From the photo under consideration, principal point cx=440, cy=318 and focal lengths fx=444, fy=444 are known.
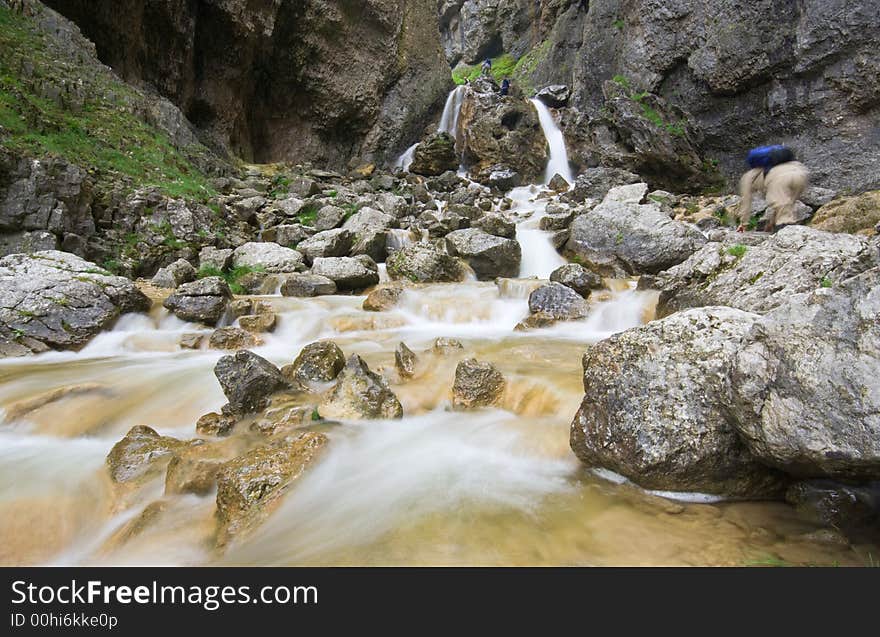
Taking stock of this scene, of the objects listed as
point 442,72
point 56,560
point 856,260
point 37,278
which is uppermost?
point 442,72

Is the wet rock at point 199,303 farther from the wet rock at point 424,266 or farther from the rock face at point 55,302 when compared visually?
the wet rock at point 424,266

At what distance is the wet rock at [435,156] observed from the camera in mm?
21453

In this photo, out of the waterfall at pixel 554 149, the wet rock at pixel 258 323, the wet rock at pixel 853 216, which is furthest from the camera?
the waterfall at pixel 554 149

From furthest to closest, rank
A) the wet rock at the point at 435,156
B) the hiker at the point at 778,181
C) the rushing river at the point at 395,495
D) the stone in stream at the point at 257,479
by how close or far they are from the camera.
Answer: the wet rock at the point at 435,156, the hiker at the point at 778,181, the stone in stream at the point at 257,479, the rushing river at the point at 395,495

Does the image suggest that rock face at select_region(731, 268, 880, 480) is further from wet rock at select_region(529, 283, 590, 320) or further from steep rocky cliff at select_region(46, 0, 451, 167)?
steep rocky cliff at select_region(46, 0, 451, 167)

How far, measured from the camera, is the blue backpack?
8.30 m

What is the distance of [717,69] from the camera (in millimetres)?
15977

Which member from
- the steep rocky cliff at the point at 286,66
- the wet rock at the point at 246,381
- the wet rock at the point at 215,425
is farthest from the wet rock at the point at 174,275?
the steep rocky cliff at the point at 286,66

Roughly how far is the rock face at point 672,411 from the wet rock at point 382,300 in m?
4.74

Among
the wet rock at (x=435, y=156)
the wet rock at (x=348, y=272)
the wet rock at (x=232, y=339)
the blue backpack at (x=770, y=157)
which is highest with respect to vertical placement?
the wet rock at (x=435, y=156)

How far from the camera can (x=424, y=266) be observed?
8.82 meters
